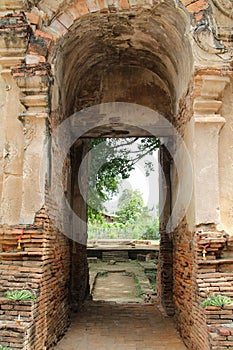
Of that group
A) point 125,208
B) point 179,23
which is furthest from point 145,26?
point 125,208

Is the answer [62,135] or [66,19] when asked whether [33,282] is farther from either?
[66,19]

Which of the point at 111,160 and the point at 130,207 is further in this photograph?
the point at 130,207

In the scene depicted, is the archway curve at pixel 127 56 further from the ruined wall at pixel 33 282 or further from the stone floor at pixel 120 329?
the stone floor at pixel 120 329

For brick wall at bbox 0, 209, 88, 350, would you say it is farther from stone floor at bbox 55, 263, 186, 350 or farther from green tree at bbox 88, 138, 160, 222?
green tree at bbox 88, 138, 160, 222

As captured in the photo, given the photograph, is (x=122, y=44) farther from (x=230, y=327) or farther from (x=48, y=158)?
(x=230, y=327)

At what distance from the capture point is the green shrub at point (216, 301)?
4449mm

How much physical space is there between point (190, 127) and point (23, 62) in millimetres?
2590

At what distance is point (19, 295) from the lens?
4551 millimetres

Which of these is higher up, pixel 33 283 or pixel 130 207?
pixel 130 207

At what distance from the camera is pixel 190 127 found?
5.62 m

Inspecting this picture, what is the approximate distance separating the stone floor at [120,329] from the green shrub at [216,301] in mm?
1460

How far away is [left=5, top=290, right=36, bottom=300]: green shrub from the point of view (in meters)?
4.53

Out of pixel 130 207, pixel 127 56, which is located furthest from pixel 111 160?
pixel 130 207

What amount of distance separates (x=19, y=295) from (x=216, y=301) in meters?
2.32
